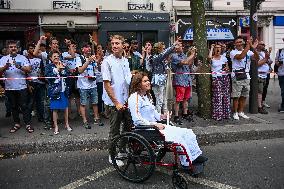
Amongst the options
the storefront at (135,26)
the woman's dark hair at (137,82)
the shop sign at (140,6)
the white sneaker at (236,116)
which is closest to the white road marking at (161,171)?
the woman's dark hair at (137,82)

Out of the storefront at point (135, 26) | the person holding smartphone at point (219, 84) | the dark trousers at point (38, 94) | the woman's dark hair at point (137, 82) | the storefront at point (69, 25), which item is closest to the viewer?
the woman's dark hair at point (137, 82)

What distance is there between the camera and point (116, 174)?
519 centimetres

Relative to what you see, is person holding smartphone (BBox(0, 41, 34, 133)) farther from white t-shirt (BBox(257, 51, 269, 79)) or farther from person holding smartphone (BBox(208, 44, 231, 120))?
white t-shirt (BBox(257, 51, 269, 79))

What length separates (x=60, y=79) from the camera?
7332mm

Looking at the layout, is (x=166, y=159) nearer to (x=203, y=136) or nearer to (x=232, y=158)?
(x=232, y=158)

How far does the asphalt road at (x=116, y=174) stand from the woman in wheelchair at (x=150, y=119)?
0.40 metres

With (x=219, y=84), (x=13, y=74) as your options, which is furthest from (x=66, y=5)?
(x=219, y=84)

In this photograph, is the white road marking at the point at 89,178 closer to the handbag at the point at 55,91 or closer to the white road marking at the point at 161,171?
the white road marking at the point at 161,171

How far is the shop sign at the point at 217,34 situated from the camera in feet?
68.2

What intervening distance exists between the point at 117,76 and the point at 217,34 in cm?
1703

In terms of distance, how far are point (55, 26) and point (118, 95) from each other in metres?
14.0

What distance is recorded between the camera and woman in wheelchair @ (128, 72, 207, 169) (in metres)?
4.67

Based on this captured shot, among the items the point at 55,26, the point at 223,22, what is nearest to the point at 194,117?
the point at 55,26

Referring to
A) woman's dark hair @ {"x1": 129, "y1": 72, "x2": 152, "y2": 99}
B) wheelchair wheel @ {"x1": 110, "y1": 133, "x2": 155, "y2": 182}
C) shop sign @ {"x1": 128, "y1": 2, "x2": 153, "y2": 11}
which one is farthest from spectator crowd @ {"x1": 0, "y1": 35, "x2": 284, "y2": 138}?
shop sign @ {"x1": 128, "y1": 2, "x2": 153, "y2": 11}
